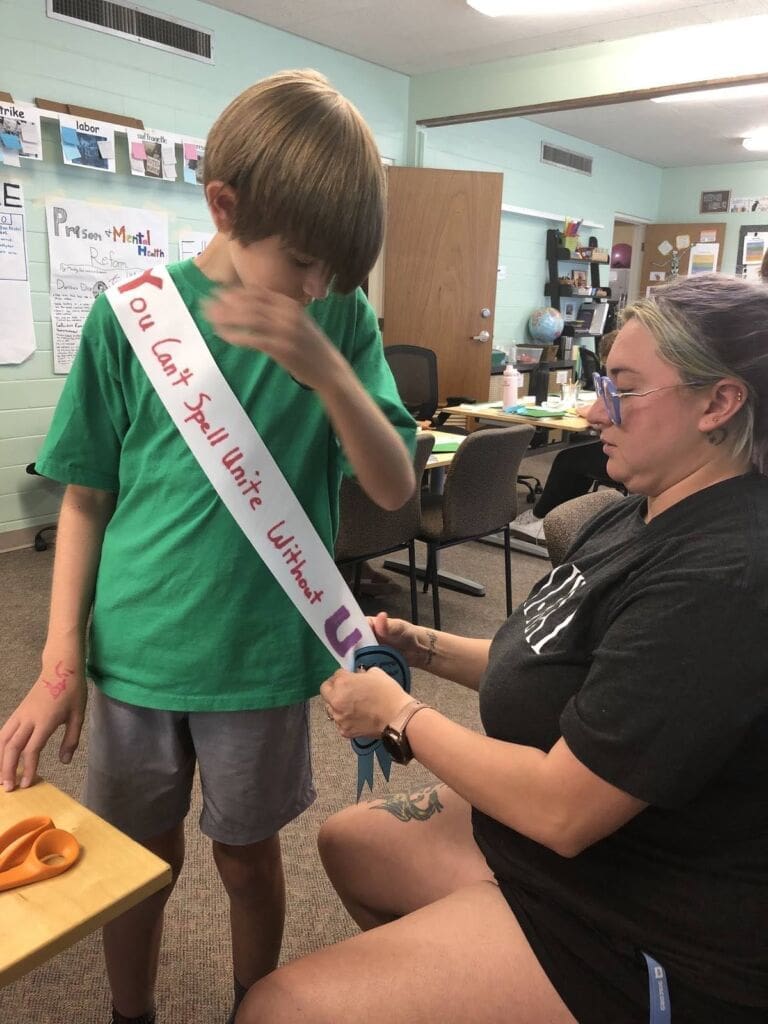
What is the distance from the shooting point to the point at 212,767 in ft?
3.59

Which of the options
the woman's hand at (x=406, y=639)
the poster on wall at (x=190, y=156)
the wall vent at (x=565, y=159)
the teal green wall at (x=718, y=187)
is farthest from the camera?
the teal green wall at (x=718, y=187)

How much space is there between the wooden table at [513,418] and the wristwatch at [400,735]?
10.0ft

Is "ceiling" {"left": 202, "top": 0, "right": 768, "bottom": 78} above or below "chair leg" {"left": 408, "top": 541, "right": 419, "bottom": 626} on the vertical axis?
above

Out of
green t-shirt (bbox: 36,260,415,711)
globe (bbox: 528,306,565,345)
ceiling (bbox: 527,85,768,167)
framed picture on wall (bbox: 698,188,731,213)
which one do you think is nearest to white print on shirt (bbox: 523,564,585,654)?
green t-shirt (bbox: 36,260,415,711)

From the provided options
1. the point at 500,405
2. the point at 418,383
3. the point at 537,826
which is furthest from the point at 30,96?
the point at 537,826

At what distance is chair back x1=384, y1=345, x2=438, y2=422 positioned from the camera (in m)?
5.05

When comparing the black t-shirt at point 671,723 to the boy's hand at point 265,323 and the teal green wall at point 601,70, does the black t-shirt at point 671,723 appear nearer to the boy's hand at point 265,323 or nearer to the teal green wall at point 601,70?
the boy's hand at point 265,323

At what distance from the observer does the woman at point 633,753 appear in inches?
32.4

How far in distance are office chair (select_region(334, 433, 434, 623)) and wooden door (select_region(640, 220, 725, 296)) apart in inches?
310

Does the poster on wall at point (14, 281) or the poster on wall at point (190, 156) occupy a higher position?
the poster on wall at point (190, 156)

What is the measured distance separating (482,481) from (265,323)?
2.58m

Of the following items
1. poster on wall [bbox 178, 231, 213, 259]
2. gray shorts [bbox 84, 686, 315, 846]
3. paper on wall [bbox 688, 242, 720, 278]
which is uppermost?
paper on wall [bbox 688, 242, 720, 278]

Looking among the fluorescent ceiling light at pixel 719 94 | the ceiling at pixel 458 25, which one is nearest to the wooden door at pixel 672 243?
the ceiling at pixel 458 25

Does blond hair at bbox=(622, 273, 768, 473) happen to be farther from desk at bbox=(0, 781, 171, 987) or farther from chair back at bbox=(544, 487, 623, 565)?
chair back at bbox=(544, 487, 623, 565)
